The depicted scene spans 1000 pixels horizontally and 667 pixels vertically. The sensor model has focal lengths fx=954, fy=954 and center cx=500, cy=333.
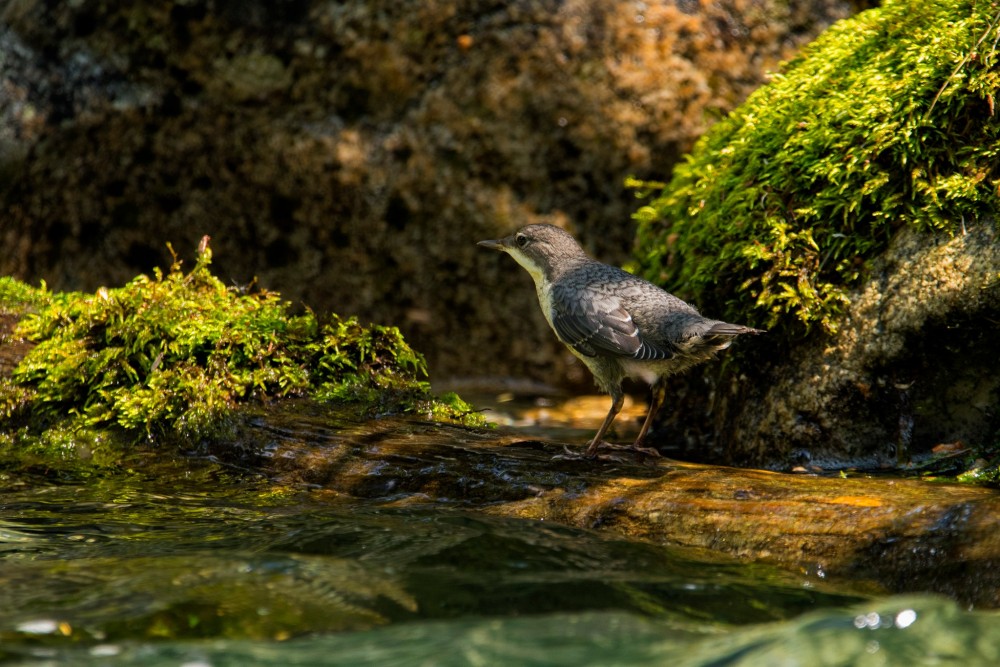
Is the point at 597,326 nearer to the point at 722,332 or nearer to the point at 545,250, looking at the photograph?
the point at 722,332

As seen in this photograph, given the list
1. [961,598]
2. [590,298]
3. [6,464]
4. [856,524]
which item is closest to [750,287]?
[590,298]

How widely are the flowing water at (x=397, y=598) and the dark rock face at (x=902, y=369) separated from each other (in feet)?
5.37

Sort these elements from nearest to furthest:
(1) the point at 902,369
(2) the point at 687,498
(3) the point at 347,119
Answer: (2) the point at 687,498 < (1) the point at 902,369 < (3) the point at 347,119

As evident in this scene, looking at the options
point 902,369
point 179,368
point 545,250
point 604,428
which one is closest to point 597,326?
point 604,428

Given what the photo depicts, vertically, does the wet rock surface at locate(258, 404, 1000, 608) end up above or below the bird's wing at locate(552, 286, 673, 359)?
below

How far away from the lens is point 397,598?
10.1 ft

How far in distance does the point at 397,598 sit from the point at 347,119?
5384 mm

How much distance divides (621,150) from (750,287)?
2.81 m

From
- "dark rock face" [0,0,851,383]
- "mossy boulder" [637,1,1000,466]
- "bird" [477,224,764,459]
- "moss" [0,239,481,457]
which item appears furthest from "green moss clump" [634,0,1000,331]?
"dark rock face" [0,0,851,383]

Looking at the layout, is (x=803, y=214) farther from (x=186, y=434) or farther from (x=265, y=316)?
(x=186, y=434)

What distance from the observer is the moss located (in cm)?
488

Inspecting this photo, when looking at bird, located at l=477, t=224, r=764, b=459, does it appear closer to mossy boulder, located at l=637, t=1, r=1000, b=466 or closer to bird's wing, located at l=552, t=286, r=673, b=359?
bird's wing, located at l=552, t=286, r=673, b=359

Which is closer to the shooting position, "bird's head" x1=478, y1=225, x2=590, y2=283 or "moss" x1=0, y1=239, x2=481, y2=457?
"moss" x1=0, y1=239, x2=481, y2=457

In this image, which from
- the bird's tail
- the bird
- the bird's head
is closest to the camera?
the bird's tail
